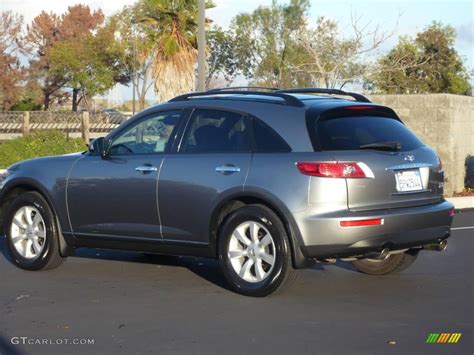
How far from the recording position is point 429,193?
7969 millimetres

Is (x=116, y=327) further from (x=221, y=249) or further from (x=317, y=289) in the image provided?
(x=317, y=289)

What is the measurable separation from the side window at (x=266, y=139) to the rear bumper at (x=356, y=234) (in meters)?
0.71

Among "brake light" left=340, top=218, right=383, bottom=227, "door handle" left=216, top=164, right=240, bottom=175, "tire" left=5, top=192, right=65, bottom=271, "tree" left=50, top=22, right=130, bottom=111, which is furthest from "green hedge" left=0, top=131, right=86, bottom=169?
"tree" left=50, top=22, right=130, bottom=111

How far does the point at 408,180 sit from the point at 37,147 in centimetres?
2018

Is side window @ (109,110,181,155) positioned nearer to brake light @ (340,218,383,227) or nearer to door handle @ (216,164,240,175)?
door handle @ (216,164,240,175)

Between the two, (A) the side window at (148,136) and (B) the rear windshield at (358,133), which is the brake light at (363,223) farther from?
(A) the side window at (148,136)

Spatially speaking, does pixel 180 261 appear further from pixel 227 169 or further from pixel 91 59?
pixel 91 59

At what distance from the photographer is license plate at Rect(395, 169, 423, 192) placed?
7.69m

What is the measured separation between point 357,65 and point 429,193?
2607 centimetres

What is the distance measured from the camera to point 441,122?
55.5 feet

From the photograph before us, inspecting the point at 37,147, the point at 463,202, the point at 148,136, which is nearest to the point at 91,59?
the point at 37,147

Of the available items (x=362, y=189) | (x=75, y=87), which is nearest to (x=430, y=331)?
(x=362, y=189)

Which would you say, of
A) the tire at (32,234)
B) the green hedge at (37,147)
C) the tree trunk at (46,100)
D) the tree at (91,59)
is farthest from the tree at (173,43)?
the tree trunk at (46,100)

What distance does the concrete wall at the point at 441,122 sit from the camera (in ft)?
55.3
